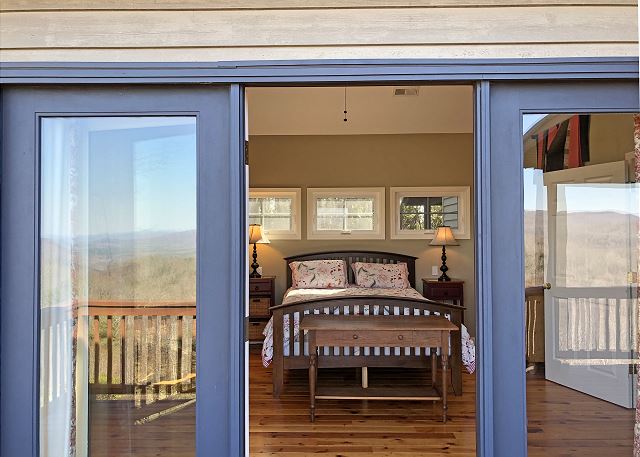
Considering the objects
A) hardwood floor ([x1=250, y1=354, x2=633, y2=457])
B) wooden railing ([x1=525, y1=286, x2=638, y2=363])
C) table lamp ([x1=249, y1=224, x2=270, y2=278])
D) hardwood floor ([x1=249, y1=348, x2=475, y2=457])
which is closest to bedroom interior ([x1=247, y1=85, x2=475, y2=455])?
table lamp ([x1=249, y1=224, x2=270, y2=278])

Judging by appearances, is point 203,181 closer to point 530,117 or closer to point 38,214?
point 38,214

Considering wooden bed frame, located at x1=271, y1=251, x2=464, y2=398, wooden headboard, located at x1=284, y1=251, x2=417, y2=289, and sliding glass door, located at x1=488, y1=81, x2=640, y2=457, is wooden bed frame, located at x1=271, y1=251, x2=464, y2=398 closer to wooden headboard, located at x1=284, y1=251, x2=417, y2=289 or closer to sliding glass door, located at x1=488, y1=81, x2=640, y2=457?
sliding glass door, located at x1=488, y1=81, x2=640, y2=457

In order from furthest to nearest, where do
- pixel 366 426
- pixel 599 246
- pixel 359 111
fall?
1. pixel 359 111
2. pixel 366 426
3. pixel 599 246

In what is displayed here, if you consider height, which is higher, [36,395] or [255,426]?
[36,395]

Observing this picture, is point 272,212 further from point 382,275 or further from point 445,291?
point 445,291

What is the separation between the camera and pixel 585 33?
2.06 meters

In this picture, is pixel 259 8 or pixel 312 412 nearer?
pixel 259 8

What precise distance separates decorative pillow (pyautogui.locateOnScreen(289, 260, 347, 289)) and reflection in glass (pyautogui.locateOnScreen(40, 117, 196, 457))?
4.00m

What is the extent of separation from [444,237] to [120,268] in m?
4.84

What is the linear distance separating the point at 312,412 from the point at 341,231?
3.21 m

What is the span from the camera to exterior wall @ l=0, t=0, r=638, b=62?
2.07 metres

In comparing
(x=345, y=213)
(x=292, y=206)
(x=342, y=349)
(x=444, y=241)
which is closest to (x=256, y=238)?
(x=292, y=206)

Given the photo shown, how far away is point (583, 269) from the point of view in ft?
7.15

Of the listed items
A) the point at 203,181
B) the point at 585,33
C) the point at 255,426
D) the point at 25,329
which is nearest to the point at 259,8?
the point at 203,181
